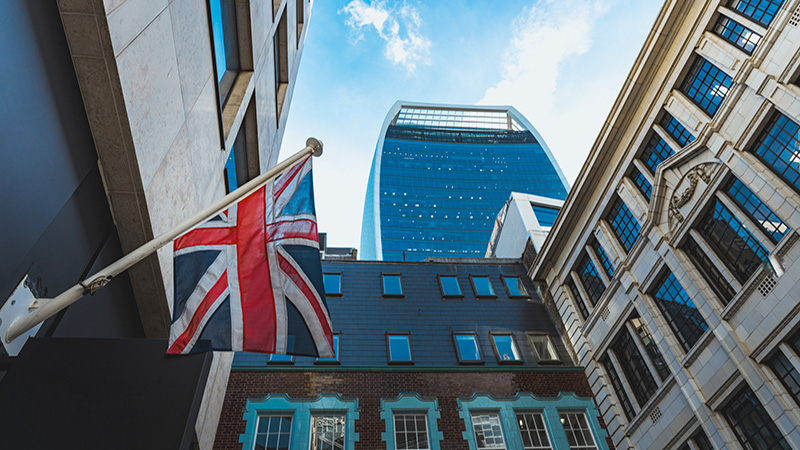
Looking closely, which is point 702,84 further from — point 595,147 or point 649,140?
point 595,147

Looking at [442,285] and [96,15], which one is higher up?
[442,285]

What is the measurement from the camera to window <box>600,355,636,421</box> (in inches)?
774

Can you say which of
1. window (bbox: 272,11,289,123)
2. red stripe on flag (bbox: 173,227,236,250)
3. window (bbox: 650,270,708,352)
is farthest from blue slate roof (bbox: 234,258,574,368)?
red stripe on flag (bbox: 173,227,236,250)

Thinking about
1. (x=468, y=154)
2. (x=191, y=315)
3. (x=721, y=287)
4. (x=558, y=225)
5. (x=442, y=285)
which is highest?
(x=468, y=154)

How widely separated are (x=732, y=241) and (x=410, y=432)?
46.2 ft

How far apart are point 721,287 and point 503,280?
1167cm

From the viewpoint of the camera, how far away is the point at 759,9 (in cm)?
1672

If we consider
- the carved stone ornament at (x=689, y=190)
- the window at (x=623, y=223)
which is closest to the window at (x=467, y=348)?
the window at (x=623, y=223)

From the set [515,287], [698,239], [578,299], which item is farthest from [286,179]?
[515,287]

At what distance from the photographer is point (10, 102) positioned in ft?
17.2

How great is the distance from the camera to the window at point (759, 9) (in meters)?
16.1

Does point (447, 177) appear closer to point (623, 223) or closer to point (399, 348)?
point (623, 223)

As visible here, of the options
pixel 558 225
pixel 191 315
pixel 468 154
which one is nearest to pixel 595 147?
pixel 558 225

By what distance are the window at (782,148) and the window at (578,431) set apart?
1195 cm
